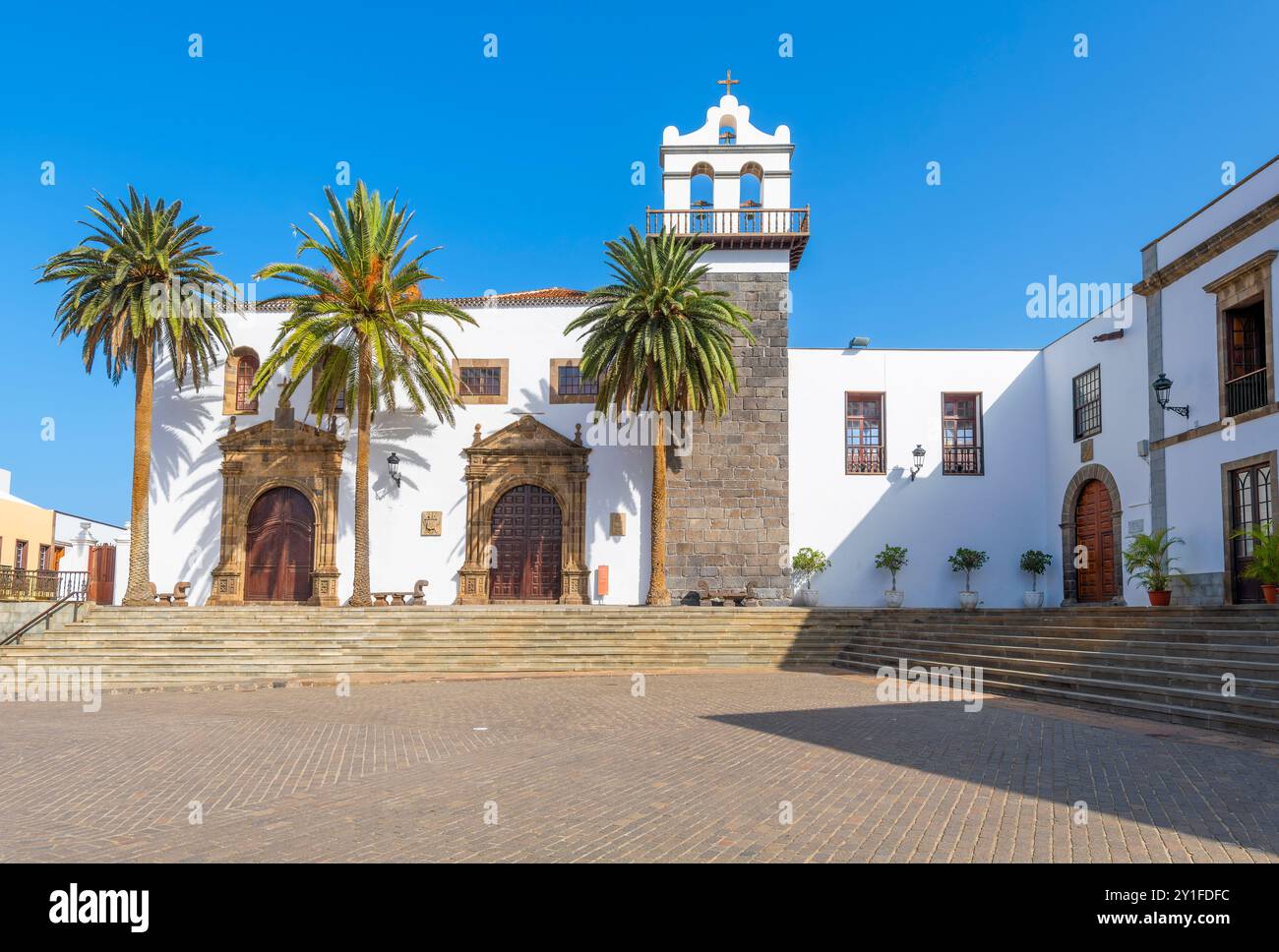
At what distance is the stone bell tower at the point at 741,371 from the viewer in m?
23.8

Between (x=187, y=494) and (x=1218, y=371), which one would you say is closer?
(x=1218, y=371)

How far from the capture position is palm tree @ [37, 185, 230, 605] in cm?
2223

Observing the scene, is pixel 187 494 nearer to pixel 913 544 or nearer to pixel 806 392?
pixel 806 392

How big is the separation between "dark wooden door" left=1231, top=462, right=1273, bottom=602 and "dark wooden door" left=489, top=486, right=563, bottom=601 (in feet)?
46.0

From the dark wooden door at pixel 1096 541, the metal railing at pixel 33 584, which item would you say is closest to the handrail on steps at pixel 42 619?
the metal railing at pixel 33 584

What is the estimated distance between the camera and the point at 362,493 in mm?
21828

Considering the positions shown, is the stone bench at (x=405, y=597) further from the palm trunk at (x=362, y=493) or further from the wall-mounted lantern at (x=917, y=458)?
the wall-mounted lantern at (x=917, y=458)

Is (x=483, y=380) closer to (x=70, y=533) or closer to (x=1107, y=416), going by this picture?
(x=1107, y=416)

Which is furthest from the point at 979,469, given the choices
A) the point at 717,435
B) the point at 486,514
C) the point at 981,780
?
the point at 981,780

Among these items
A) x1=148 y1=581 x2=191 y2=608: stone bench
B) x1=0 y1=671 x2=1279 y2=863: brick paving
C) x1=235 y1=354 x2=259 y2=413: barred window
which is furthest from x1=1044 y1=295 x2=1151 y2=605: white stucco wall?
x1=148 y1=581 x2=191 y2=608: stone bench

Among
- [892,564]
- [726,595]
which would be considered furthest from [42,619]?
[892,564]

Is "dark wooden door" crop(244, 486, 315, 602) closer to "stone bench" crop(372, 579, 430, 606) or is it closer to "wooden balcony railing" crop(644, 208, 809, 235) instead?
"stone bench" crop(372, 579, 430, 606)
